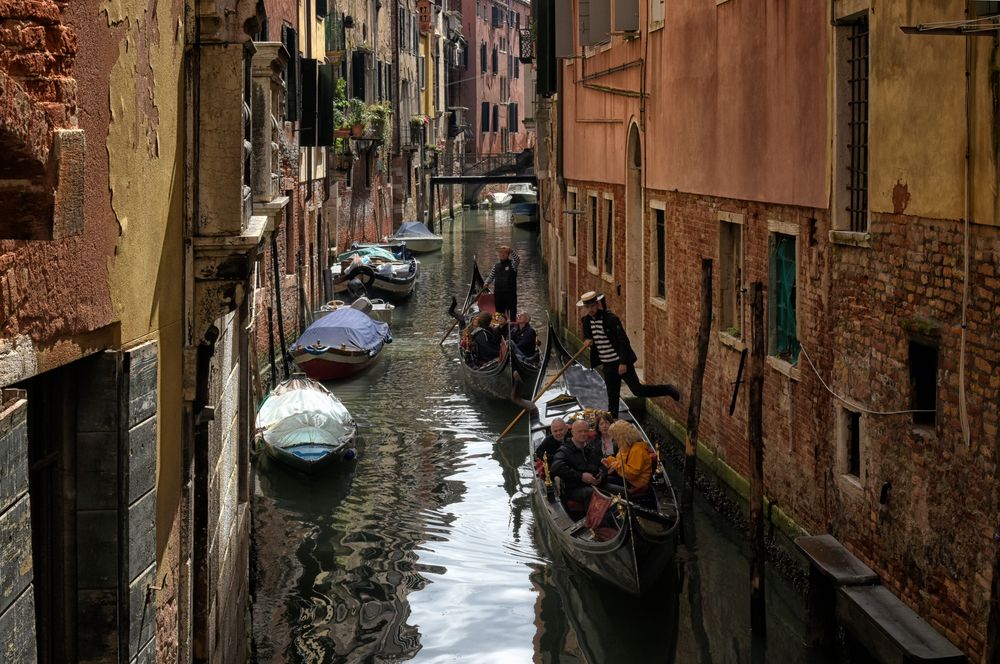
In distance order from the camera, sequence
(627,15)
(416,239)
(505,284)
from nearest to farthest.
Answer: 1. (627,15)
2. (505,284)
3. (416,239)

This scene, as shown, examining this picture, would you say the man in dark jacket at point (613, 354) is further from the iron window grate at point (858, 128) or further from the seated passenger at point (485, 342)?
the seated passenger at point (485, 342)

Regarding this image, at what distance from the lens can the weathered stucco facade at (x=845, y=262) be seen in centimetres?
599

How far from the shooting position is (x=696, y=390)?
31.7 ft

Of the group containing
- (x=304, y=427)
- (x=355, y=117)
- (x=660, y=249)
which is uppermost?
(x=355, y=117)

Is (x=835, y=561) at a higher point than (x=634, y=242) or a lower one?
lower

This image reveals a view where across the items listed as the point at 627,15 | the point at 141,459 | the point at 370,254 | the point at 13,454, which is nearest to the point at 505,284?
the point at 627,15

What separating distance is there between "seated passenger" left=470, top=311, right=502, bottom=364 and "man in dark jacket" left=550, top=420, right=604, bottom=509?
6511 millimetres

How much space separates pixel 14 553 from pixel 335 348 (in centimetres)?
1389

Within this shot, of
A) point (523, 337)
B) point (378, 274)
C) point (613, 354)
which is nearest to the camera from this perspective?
point (613, 354)

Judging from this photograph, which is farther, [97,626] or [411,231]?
[411,231]

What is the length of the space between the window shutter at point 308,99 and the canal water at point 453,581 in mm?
4682

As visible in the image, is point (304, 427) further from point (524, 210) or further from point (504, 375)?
point (524, 210)

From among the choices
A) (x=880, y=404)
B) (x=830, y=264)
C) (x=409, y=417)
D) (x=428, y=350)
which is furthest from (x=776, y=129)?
(x=428, y=350)

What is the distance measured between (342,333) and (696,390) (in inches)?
316
